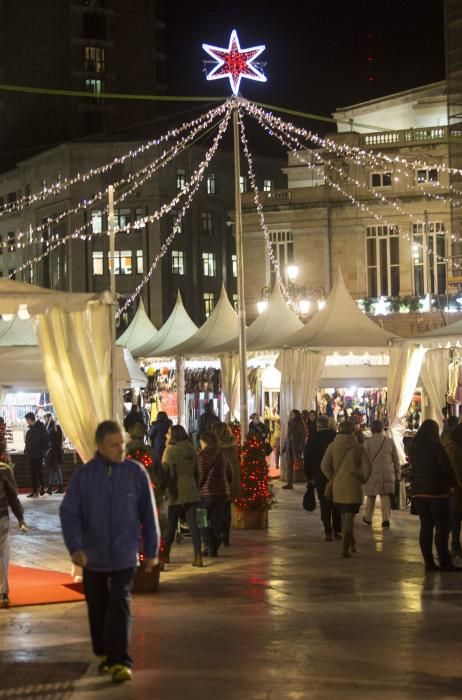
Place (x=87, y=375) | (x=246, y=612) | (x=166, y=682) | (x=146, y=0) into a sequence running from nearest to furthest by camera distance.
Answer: (x=166, y=682)
(x=246, y=612)
(x=87, y=375)
(x=146, y=0)

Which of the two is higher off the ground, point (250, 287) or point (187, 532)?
point (250, 287)

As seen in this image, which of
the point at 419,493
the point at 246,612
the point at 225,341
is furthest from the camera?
the point at 225,341

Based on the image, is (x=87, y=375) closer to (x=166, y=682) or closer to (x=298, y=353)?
(x=166, y=682)

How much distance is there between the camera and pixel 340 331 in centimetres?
3088

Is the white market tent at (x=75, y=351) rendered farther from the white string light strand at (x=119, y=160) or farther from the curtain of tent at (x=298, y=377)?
the curtain of tent at (x=298, y=377)

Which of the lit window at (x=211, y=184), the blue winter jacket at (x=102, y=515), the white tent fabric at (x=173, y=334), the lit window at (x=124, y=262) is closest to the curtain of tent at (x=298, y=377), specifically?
the white tent fabric at (x=173, y=334)

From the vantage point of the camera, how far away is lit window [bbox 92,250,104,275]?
73062 mm

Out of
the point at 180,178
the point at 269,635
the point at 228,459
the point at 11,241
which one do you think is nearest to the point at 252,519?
the point at 228,459

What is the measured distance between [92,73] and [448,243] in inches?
1622

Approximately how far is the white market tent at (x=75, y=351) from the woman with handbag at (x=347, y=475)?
4.05m

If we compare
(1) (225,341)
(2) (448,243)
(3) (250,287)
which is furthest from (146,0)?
(1) (225,341)

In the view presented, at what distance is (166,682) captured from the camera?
28.8ft

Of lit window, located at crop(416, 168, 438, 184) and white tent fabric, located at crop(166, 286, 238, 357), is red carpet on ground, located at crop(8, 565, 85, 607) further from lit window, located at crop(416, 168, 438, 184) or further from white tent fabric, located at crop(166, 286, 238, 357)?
lit window, located at crop(416, 168, 438, 184)

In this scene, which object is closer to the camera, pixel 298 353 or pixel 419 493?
pixel 419 493
